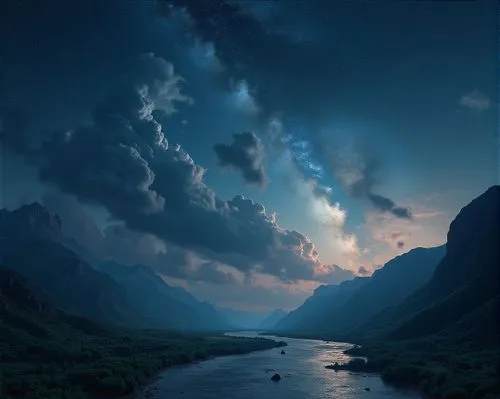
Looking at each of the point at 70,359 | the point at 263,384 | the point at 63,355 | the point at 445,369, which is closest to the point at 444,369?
the point at 445,369

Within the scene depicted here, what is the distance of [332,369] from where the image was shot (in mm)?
113812

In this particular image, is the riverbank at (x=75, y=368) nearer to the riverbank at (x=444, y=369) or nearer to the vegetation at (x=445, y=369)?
the riverbank at (x=444, y=369)

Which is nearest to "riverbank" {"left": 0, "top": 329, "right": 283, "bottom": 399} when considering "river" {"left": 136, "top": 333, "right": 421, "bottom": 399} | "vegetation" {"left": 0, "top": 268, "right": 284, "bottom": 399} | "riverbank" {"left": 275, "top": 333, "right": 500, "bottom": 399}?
"vegetation" {"left": 0, "top": 268, "right": 284, "bottom": 399}

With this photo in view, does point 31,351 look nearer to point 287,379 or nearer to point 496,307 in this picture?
point 287,379

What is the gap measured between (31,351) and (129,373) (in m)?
42.1

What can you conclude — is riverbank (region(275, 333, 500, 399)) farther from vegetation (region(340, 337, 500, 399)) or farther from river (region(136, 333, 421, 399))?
river (region(136, 333, 421, 399))

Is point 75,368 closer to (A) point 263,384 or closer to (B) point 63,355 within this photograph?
(B) point 63,355

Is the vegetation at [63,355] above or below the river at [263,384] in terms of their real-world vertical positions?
above

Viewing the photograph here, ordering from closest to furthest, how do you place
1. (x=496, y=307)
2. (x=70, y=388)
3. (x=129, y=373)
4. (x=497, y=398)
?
(x=497, y=398) → (x=70, y=388) → (x=129, y=373) → (x=496, y=307)

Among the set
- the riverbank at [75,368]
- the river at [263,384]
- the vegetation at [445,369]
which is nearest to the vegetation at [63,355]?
the riverbank at [75,368]

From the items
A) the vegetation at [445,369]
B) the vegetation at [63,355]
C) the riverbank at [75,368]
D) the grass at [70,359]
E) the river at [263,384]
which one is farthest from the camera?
the river at [263,384]

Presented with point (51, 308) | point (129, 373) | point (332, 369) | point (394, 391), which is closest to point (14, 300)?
point (51, 308)

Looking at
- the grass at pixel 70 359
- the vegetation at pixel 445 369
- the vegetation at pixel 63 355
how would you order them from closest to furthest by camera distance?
1. the grass at pixel 70 359
2. the vegetation at pixel 445 369
3. the vegetation at pixel 63 355

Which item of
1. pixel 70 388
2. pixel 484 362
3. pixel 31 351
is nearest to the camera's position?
pixel 70 388
